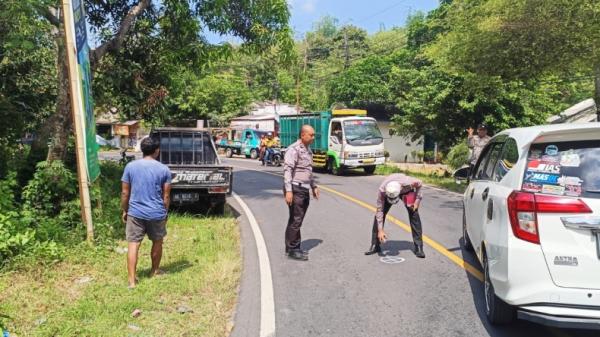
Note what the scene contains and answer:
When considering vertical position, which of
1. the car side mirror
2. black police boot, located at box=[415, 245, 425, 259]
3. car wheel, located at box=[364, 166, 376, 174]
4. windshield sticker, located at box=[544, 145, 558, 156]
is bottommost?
black police boot, located at box=[415, 245, 425, 259]

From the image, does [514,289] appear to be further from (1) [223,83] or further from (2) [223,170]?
(1) [223,83]

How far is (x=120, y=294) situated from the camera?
567 centimetres

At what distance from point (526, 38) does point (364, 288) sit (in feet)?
26.2

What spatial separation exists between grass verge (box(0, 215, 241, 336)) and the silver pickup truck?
235 centimetres

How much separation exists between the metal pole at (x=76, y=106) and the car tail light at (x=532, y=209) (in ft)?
18.1

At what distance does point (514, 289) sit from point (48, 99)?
1167cm

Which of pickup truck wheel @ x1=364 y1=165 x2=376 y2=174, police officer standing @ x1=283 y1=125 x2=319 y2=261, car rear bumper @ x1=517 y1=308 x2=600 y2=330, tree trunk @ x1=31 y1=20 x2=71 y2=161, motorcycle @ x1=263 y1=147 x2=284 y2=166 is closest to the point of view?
car rear bumper @ x1=517 y1=308 x2=600 y2=330

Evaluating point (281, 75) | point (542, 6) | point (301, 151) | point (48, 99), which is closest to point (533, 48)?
point (542, 6)

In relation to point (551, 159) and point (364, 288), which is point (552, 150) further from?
point (364, 288)

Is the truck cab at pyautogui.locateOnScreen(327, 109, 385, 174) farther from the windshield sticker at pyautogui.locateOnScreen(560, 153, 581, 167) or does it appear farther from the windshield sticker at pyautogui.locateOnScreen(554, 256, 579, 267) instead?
the windshield sticker at pyautogui.locateOnScreen(554, 256, 579, 267)

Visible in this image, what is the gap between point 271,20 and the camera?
512 inches

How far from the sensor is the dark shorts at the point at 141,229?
608 centimetres

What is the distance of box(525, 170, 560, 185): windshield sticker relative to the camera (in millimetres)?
4020

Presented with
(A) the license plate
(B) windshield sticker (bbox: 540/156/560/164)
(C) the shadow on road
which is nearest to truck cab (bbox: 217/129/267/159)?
(A) the license plate
